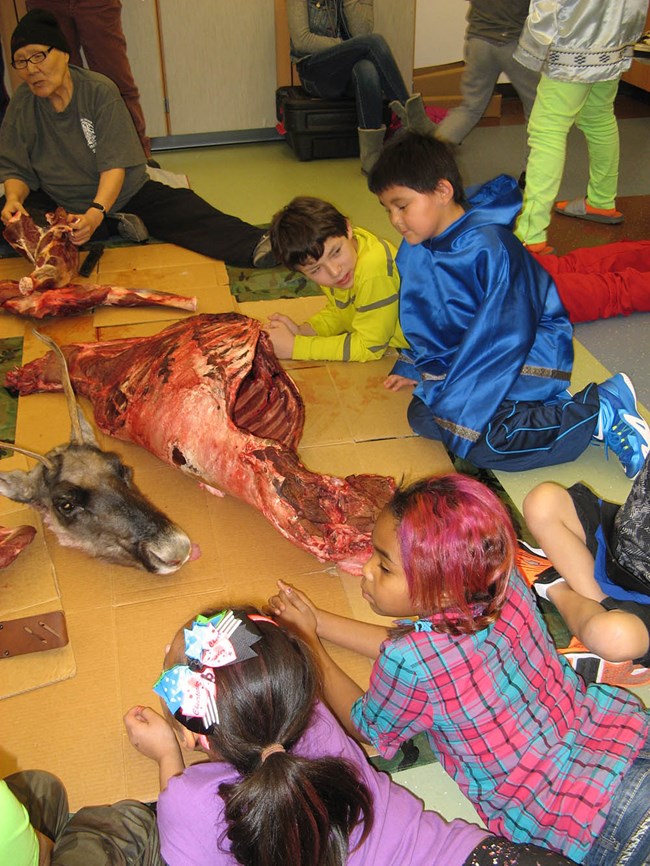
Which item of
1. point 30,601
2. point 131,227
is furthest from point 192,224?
point 30,601

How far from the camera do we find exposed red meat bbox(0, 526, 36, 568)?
7.59 feet

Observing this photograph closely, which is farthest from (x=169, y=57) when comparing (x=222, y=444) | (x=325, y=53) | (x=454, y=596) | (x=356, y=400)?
(x=454, y=596)

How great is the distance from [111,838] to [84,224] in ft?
10.1

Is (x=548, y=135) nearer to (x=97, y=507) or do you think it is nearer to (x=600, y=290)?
(x=600, y=290)

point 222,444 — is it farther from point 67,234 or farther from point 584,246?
point 584,246

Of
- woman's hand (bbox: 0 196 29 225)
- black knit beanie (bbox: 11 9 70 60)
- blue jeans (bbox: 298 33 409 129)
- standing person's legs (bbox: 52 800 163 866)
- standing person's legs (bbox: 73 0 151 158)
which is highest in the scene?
black knit beanie (bbox: 11 9 70 60)

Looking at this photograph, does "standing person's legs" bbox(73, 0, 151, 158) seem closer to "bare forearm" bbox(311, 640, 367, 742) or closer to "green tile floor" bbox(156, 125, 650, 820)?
"green tile floor" bbox(156, 125, 650, 820)

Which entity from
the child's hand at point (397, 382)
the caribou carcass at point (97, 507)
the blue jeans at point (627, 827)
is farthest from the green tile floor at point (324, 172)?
the blue jeans at point (627, 827)

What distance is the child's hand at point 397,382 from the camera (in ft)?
10.3

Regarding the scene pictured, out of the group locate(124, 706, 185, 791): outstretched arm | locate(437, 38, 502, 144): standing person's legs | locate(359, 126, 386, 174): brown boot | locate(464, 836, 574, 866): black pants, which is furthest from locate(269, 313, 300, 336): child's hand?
locate(464, 836, 574, 866): black pants

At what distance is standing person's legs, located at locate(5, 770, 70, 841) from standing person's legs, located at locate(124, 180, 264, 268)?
2.91 meters

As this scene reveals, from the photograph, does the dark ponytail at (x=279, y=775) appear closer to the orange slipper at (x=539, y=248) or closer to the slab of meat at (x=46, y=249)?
the slab of meat at (x=46, y=249)

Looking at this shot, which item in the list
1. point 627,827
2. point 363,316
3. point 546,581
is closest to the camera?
point 627,827

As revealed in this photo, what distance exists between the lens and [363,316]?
10.2 feet
